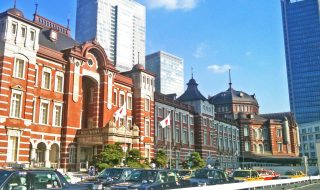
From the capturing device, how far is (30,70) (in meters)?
31.8

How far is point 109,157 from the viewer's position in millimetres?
33531

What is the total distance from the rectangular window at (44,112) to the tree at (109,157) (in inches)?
237

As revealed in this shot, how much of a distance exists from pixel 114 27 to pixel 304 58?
263 ft

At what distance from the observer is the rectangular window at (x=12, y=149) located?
2936 centimetres

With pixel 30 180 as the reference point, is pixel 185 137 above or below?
above

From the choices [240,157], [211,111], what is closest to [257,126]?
[240,157]

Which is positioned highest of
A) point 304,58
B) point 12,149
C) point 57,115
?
point 304,58

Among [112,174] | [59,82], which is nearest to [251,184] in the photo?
[112,174]

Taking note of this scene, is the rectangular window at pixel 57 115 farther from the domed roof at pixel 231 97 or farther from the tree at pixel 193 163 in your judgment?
the domed roof at pixel 231 97

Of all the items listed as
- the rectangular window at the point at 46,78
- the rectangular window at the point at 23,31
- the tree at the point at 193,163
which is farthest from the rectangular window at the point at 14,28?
the tree at the point at 193,163

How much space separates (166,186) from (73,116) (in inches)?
913

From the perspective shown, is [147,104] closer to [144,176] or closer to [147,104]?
[147,104]

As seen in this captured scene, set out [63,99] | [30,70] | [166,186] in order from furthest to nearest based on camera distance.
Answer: [63,99] < [30,70] < [166,186]

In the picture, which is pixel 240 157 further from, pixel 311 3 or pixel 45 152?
pixel 311 3
